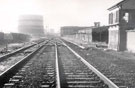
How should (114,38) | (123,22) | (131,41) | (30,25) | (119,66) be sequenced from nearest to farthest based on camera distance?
1. (119,66)
2. (131,41)
3. (123,22)
4. (114,38)
5. (30,25)

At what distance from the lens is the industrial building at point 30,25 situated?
16012cm

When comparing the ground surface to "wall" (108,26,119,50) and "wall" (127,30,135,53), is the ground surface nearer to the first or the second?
"wall" (127,30,135,53)

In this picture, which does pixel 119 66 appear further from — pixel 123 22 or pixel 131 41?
pixel 123 22

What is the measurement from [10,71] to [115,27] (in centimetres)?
1737

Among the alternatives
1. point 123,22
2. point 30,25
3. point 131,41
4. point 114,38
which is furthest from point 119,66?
point 30,25

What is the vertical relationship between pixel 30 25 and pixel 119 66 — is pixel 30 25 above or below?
above

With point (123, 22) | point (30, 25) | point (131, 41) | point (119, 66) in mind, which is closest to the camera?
point (119, 66)

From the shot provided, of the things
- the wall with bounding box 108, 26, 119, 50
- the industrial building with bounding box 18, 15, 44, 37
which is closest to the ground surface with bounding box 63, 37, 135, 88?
the wall with bounding box 108, 26, 119, 50

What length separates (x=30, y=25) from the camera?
6378 inches

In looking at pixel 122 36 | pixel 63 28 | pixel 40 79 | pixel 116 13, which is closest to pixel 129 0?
pixel 116 13

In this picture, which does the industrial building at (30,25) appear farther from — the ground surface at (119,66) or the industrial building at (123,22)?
the ground surface at (119,66)

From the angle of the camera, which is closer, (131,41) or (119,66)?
(119,66)

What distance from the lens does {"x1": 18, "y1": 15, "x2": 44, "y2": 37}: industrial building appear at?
525 feet

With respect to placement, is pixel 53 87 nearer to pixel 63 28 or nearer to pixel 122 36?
pixel 122 36
